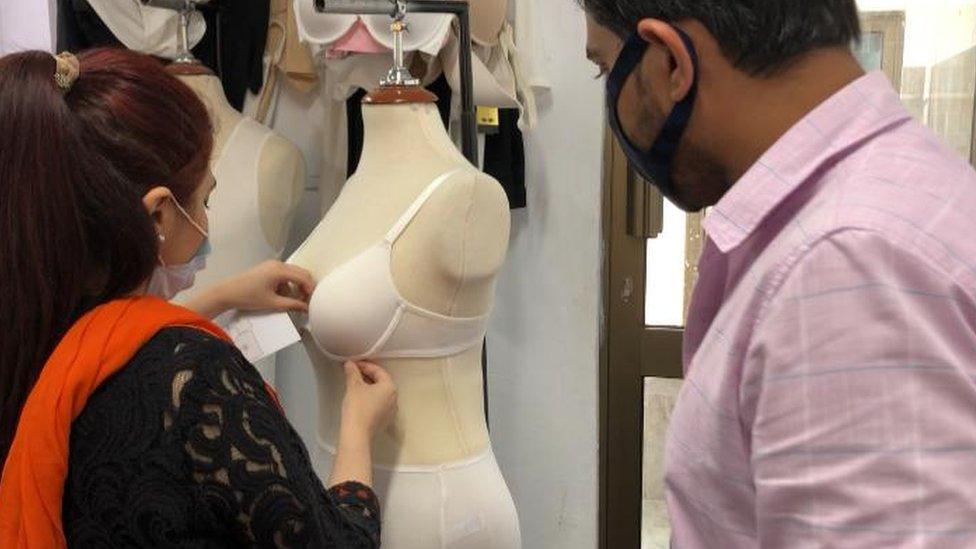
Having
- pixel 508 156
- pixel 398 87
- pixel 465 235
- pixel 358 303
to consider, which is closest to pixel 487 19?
pixel 508 156

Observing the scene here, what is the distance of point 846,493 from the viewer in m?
0.61

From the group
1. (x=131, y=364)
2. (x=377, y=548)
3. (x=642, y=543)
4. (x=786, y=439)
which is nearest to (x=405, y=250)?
(x=377, y=548)

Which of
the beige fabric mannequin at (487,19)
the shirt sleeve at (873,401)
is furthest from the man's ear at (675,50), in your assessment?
the beige fabric mannequin at (487,19)

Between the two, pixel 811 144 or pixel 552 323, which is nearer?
pixel 811 144

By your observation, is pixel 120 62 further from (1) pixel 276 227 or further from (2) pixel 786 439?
(1) pixel 276 227

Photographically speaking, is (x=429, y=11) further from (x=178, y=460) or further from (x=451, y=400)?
(x=178, y=460)

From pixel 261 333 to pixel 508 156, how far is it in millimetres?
995

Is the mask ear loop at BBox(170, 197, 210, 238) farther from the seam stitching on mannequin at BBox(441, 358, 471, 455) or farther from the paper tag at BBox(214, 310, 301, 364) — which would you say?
the seam stitching on mannequin at BBox(441, 358, 471, 455)

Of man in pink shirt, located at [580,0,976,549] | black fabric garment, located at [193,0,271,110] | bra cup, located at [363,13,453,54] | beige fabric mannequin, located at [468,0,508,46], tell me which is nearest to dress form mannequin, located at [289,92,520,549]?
bra cup, located at [363,13,453,54]

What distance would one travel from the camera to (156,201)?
0.96 metres

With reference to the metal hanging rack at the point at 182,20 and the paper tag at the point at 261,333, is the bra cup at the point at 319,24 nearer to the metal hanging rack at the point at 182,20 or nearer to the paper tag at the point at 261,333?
the metal hanging rack at the point at 182,20

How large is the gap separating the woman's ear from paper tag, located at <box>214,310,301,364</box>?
46cm

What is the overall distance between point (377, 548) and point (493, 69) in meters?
1.29

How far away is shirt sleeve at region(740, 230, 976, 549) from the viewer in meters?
0.59
